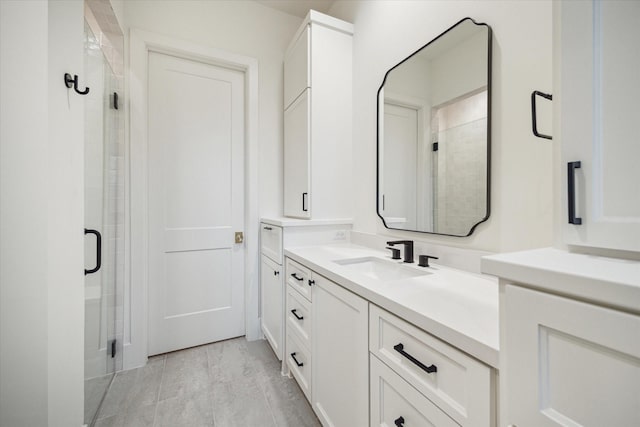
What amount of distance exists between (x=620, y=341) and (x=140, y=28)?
9.63 ft

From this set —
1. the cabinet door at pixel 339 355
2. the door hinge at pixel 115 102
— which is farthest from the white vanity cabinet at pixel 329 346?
the door hinge at pixel 115 102

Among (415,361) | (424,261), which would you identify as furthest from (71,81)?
(424,261)

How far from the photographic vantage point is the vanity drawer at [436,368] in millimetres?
612

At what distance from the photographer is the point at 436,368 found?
0.73 m

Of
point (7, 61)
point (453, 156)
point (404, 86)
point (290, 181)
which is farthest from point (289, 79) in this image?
point (7, 61)

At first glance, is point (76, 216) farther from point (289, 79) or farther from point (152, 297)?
point (289, 79)

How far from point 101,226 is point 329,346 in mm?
1503

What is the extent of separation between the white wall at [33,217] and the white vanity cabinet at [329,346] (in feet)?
3.41

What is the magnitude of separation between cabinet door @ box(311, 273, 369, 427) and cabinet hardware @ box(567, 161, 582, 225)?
2.12ft

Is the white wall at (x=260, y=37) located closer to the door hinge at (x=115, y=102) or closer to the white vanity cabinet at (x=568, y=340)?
the door hinge at (x=115, y=102)

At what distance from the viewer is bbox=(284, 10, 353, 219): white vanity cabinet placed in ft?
6.77

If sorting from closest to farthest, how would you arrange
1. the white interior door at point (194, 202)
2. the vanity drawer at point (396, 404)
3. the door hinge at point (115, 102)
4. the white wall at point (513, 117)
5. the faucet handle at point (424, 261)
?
the vanity drawer at point (396, 404)
the white wall at point (513, 117)
the faucet handle at point (424, 261)
the door hinge at point (115, 102)
the white interior door at point (194, 202)

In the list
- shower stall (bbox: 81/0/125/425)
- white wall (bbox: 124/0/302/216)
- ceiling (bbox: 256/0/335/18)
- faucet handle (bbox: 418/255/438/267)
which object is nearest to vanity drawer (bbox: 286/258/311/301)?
faucet handle (bbox: 418/255/438/267)

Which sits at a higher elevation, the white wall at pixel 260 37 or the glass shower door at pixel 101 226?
the white wall at pixel 260 37
